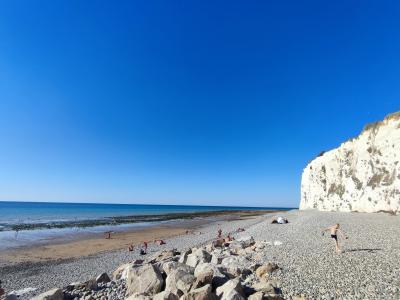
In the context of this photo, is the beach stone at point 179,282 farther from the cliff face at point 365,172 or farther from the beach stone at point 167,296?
the cliff face at point 365,172

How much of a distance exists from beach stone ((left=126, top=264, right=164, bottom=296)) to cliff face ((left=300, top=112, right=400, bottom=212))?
1107 inches

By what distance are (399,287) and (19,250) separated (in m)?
25.8

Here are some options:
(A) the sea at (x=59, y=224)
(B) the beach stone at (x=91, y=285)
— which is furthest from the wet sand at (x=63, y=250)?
(B) the beach stone at (x=91, y=285)

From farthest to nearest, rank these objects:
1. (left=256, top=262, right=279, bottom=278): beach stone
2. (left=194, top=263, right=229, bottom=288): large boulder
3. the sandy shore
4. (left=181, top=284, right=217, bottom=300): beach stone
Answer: (left=256, top=262, right=279, bottom=278): beach stone < (left=194, top=263, right=229, bottom=288): large boulder < the sandy shore < (left=181, top=284, right=217, bottom=300): beach stone

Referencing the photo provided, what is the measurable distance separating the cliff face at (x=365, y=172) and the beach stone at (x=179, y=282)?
1090 inches

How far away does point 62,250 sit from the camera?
914 inches

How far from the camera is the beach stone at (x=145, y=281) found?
28.7 feet

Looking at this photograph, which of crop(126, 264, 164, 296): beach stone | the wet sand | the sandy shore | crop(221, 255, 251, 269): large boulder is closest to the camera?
the sandy shore

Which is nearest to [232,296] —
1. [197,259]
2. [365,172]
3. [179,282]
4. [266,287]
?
[266,287]

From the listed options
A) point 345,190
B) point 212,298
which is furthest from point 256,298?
point 345,190

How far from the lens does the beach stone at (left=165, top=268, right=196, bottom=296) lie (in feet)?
26.2

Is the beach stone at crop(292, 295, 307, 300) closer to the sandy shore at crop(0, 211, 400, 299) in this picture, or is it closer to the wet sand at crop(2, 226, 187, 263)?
the sandy shore at crop(0, 211, 400, 299)

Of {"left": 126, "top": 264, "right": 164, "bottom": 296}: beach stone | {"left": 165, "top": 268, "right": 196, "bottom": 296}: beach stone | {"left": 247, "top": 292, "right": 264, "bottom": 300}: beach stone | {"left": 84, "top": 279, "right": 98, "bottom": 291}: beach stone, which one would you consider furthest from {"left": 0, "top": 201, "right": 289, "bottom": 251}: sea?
{"left": 247, "top": 292, "right": 264, "bottom": 300}: beach stone

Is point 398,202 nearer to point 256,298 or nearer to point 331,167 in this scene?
point 331,167
